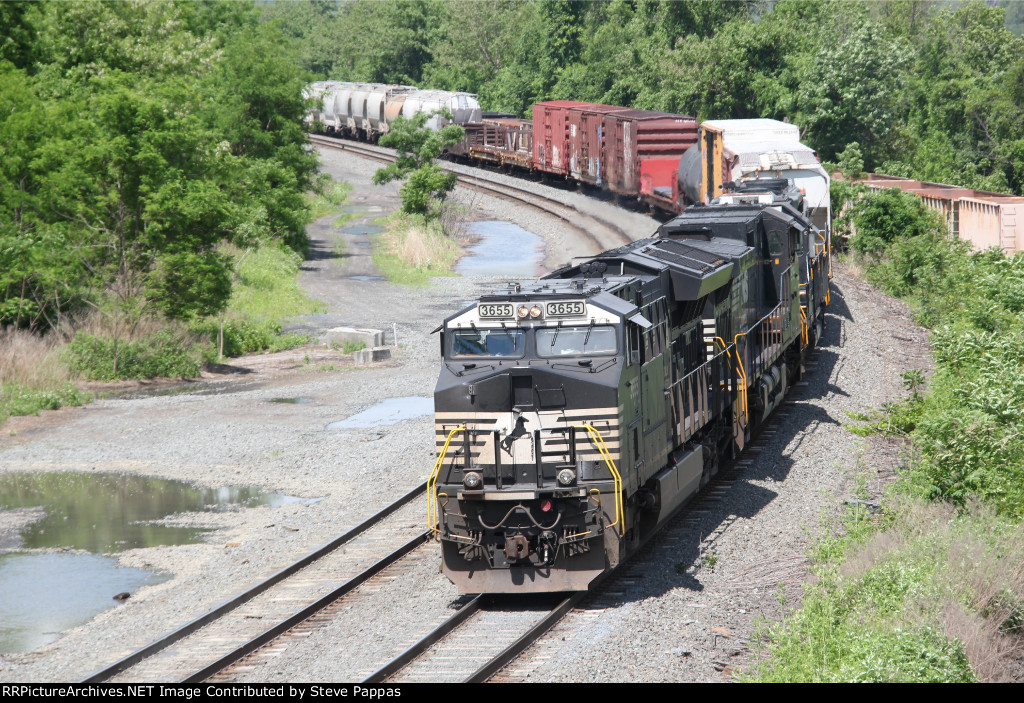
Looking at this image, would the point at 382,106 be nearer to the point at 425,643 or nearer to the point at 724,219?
the point at 724,219

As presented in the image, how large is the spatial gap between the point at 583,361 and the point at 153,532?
8.78 meters

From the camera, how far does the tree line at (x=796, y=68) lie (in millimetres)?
51688

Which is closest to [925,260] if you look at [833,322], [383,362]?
[833,322]

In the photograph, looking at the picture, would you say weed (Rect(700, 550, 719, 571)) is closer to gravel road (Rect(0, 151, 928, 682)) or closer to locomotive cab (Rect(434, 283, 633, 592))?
gravel road (Rect(0, 151, 928, 682))

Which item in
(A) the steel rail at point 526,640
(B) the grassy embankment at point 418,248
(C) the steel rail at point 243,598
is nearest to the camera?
(A) the steel rail at point 526,640

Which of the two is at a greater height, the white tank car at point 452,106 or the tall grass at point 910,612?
the white tank car at point 452,106

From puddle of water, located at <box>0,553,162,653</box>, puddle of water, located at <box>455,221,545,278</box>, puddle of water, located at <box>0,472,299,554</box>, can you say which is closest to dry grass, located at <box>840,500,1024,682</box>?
puddle of water, located at <box>0,553,162,653</box>

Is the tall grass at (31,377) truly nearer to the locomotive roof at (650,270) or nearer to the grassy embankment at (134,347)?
the grassy embankment at (134,347)

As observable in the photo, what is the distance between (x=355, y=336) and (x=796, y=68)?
1364 inches

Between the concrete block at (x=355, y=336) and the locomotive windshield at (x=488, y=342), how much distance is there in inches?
731

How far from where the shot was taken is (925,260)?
34406 mm

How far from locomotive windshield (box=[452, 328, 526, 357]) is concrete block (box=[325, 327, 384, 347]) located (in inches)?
731

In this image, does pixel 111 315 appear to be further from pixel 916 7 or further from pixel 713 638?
pixel 916 7

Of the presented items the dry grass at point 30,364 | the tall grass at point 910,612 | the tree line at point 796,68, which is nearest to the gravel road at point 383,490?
the tall grass at point 910,612
